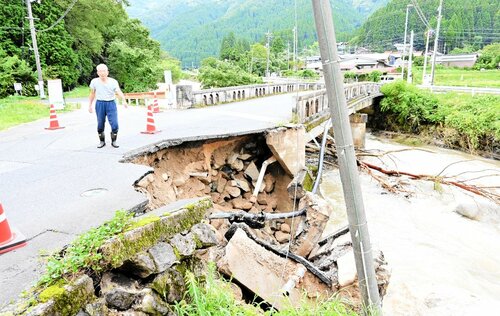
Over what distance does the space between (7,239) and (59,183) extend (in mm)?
1833

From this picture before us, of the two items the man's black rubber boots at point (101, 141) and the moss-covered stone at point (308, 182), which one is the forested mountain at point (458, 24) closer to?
the moss-covered stone at point (308, 182)

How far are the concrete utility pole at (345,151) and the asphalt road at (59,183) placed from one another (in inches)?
94.9

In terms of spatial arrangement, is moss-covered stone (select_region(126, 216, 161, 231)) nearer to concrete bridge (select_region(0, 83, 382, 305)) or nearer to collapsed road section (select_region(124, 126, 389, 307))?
concrete bridge (select_region(0, 83, 382, 305))

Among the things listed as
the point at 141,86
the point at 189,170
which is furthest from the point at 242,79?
the point at 189,170

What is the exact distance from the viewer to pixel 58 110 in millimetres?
14031

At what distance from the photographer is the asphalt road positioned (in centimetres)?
300

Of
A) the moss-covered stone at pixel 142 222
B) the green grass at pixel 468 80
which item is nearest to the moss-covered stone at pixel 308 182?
the moss-covered stone at pixel 142 222

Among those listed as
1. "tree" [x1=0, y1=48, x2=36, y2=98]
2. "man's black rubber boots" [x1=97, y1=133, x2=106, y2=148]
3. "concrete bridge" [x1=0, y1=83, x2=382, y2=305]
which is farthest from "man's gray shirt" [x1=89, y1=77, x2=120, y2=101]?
"tree" [x1=0, y1=48, x2=36, y2=98]

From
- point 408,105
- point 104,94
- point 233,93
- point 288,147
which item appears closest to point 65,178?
point 104,94

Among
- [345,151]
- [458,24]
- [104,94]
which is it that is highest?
[458,24]

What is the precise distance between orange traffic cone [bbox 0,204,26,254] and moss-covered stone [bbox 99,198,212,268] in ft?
3.62

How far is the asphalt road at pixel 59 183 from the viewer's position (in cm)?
300

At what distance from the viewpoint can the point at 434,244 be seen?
8125 millimetres

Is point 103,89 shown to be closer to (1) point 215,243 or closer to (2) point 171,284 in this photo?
(1) point 215,243
